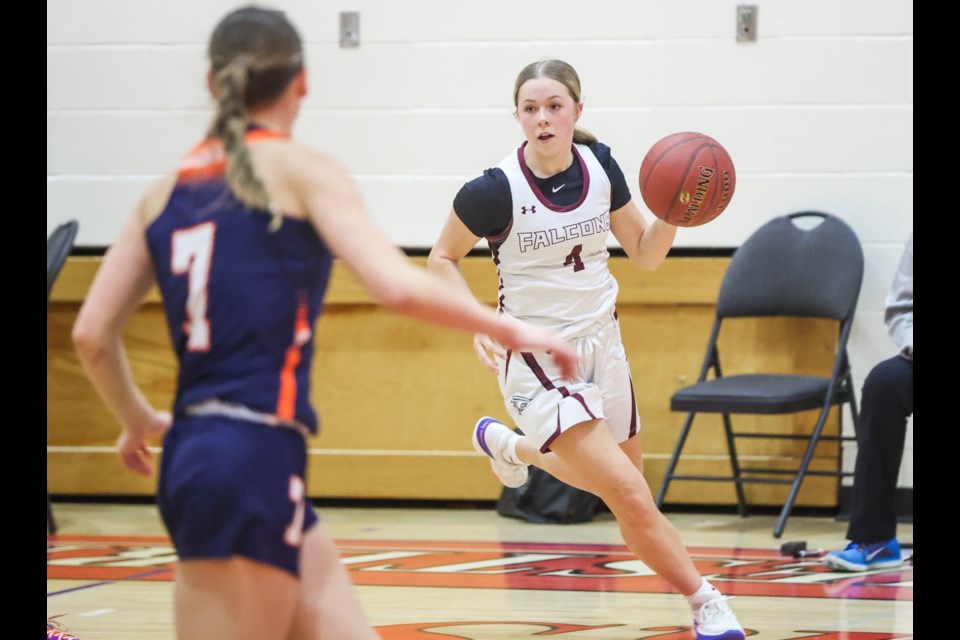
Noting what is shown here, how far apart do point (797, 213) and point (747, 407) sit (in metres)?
1.21

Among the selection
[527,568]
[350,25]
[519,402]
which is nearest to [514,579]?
[527,568]

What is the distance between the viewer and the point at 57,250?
6324 millimetres

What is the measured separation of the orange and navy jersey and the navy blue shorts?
5 centimetres

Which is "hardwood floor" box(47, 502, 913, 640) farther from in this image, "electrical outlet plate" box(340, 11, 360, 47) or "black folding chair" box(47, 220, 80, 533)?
"electrical outlet plate" box(340, 11, 360, 47)

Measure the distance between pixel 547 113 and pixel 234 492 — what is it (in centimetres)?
240

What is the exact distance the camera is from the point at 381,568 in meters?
5.39

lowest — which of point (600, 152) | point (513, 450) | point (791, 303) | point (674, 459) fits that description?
point (674, 459)

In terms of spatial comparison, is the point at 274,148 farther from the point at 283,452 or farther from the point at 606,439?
the point at 606,439

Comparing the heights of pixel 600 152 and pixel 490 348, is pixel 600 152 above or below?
above

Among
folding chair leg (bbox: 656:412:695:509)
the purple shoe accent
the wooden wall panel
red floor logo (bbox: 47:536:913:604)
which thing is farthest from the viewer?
the wooden wall panel

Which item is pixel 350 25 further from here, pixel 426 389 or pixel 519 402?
pixel 519 402

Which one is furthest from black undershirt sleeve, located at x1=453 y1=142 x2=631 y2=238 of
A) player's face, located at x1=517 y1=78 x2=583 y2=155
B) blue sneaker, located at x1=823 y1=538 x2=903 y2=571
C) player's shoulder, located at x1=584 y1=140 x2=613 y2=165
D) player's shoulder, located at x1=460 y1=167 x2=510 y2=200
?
blue sneaker, located at x1=823 y1=538 x2=903 y2=571

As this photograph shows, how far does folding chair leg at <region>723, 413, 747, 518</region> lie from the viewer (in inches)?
256
